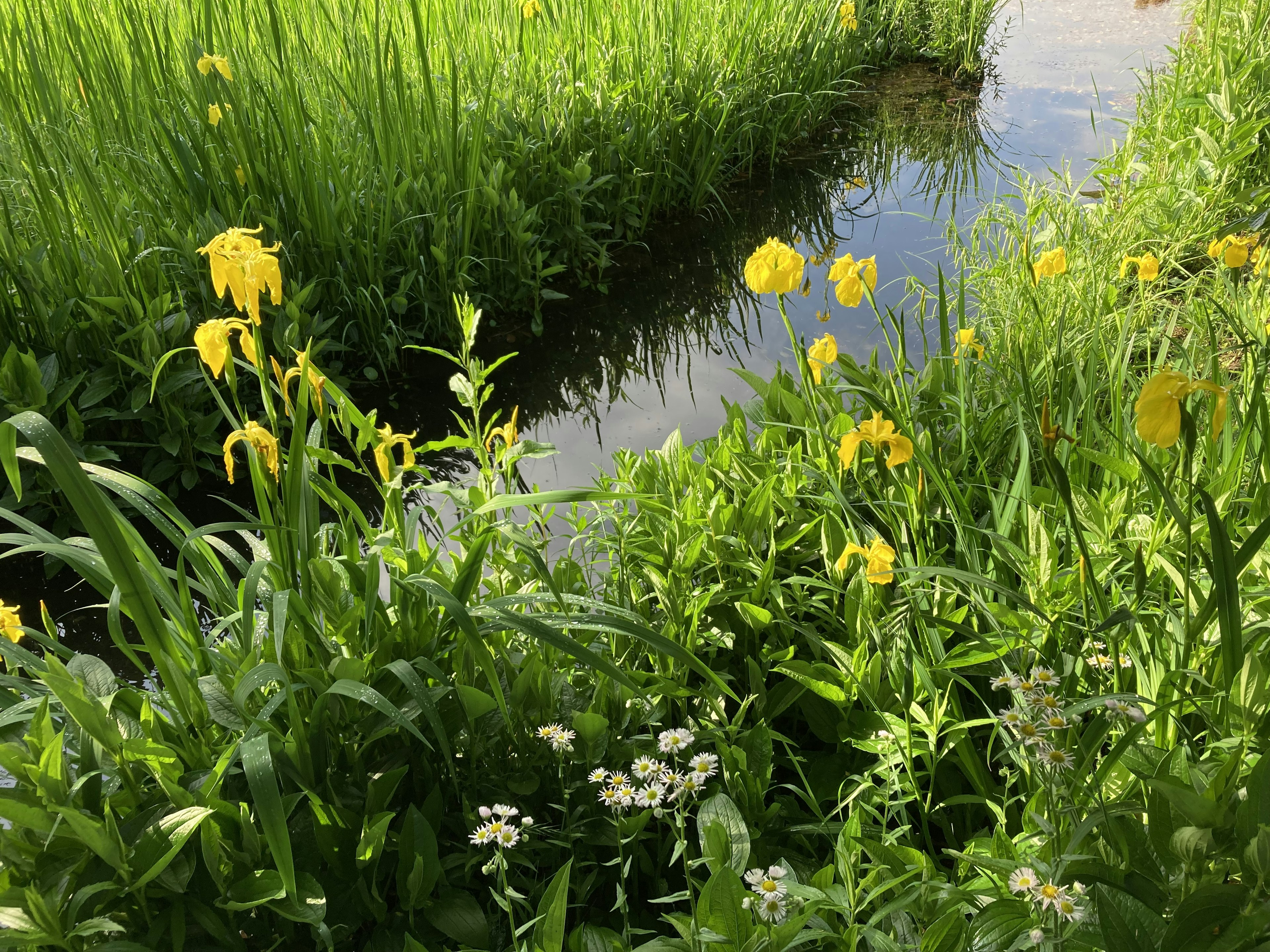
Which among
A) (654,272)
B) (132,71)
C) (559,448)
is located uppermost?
(132,71)

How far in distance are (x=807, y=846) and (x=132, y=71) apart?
287cm

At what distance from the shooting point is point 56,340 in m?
2.30

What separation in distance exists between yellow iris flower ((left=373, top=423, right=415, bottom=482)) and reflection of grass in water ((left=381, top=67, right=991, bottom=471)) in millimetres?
1081

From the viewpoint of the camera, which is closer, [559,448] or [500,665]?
[500,665]

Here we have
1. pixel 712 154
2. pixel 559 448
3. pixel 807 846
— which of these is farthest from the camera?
pixel 712 154

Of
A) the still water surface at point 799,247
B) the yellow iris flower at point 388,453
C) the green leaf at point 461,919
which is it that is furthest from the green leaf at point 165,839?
the still water surface at point 799,247

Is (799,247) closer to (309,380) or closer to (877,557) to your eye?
(877,557)

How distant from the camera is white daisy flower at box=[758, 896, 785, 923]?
2.45ft

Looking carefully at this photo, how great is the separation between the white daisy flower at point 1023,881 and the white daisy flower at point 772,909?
236 millimetres

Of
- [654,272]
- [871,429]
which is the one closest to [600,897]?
[871,429]

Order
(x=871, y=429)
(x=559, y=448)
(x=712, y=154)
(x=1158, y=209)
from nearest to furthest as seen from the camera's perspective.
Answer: (x=871, y=429) < (x=559, y=448) < (x=1158, y=209) < (x=712, y=154)

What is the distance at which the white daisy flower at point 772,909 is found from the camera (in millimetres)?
746

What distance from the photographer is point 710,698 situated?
1.34m

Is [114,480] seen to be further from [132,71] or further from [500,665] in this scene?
[132,71]
